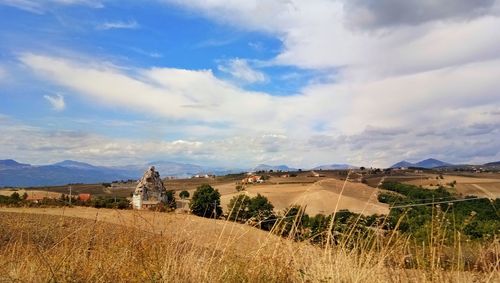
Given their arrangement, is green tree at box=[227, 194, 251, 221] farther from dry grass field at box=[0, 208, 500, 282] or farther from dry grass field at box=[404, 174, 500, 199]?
dry grass field at box=[404, 174, 500, 199]

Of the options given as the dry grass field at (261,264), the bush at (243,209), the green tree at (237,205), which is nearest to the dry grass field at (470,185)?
the dry grass field at (261,264)

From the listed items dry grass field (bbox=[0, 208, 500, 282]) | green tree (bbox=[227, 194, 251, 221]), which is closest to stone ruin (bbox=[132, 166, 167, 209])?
green tree (bbox=[227, 194, 251, 221])

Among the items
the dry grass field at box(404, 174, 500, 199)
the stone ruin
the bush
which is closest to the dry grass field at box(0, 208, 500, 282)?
the bush

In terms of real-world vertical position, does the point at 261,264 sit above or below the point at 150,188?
below

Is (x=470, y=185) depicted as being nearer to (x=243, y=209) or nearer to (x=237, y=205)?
(x=243, y=209)

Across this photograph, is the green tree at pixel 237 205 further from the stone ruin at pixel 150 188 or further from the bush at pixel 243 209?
the stone ruin at pixel 150 188

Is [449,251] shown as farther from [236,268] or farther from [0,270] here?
[0,270]

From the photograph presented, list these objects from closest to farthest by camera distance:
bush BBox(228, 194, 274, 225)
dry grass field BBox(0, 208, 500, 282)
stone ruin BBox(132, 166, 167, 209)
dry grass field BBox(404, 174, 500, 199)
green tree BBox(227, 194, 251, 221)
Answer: dry grass field BBox(0, 208, 500, 282)
dry grass field BBox(404, 174, 500, 199)
bush BBox(228, 194, 274, 225)
green tree BBox(227, 194, 251, 221)
stone ruin BBox(132, 166, 167, 209)

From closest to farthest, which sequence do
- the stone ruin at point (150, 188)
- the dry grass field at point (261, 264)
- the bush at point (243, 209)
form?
the dry grass field at point (261, 264)
the bush at point (243, 209)
the stone ruin at point (150, 188)

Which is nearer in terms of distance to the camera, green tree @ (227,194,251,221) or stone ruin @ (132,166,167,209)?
green tree @ (227,194,251,221)

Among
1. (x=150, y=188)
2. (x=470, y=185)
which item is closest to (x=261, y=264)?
(x=470, y=185)

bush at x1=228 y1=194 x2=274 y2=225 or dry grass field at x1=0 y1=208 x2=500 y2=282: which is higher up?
bush at x1=228 y1=194 x2=274 y2=225

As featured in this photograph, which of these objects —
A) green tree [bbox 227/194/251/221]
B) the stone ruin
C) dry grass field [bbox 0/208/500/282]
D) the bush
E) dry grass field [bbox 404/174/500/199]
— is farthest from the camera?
the stone ruin

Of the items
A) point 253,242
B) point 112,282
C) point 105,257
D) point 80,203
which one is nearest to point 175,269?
point 112,282
